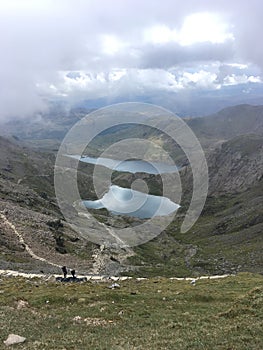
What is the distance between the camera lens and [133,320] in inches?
1217

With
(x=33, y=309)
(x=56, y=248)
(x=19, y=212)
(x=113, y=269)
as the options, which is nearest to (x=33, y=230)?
(x=56, y=248)

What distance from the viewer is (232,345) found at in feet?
75.0

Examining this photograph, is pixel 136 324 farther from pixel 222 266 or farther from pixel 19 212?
pixel 222 266

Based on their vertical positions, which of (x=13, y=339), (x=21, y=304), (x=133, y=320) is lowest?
(x=13, y=339)

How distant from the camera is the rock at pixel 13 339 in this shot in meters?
25.6

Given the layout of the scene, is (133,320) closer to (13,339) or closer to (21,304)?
(13,339)

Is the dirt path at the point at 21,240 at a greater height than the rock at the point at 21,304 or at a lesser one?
greater

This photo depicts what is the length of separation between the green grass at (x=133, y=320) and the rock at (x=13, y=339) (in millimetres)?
445

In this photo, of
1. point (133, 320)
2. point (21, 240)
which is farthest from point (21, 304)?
point (21, 240)

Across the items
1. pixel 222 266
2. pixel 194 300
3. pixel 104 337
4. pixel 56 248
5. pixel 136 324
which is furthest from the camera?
pixel 222 266

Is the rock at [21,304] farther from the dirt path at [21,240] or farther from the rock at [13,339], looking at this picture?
the dirt path at [21,240]

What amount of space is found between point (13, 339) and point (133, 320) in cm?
907

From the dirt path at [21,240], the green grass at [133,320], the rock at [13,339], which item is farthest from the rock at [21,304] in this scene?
the dirt path at [21,240]

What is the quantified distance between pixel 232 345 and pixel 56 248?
108 meters
